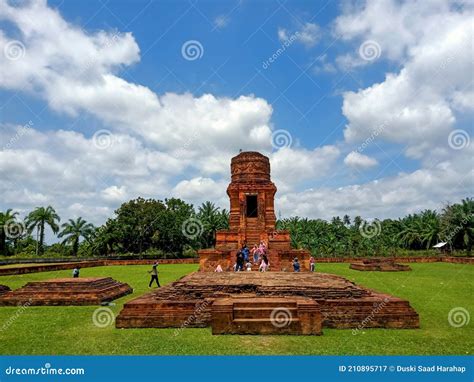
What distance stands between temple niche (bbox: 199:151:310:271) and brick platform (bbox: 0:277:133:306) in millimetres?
7899

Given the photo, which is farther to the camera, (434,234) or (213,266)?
(434,234)

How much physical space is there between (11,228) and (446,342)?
131 feet

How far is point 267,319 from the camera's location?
7227mm

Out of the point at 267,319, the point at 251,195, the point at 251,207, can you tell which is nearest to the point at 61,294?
the point at 267,319

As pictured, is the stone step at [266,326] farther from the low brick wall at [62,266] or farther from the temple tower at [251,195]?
the low brick wall at [62,266]

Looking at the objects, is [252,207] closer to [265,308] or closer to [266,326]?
[265,308]

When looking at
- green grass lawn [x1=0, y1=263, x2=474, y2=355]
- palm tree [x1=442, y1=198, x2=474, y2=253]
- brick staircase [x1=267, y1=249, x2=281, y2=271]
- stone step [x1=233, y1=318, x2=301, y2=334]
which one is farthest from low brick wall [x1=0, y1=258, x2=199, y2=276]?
palm tree [x1=442, y1=198, x2=474, y2=253]

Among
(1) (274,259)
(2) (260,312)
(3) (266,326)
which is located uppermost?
(1) (274,259)

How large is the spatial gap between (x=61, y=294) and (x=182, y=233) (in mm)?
26446

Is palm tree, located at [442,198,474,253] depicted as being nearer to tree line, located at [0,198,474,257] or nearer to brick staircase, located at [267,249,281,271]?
tree line, located at [0,198,474,257]

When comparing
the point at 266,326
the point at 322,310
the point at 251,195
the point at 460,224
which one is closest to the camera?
the point at 266,326

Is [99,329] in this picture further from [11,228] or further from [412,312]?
[11,228]

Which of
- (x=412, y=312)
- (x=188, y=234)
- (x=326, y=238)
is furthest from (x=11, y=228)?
(x=412, y=312)

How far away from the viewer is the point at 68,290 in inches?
436
